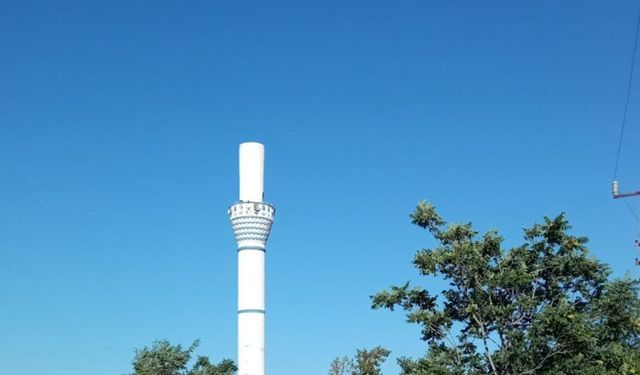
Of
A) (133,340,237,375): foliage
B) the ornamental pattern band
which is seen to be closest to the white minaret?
the ornamental pattern band

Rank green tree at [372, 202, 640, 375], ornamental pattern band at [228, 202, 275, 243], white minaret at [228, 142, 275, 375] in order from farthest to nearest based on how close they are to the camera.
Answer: ornamental pattern band at [228, 202, 275, 243] < white minaret at [228, 142, 275, 375] < green tree at [372, 202, 640, 375]

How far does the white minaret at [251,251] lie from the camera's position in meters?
59.0

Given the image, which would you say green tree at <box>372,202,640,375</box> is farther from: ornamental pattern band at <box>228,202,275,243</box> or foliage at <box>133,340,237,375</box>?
ornamental pattern band at <box>228,202,275,243</box>

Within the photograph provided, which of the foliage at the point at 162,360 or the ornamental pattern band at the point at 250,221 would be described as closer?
the foliage at the point at 162,360

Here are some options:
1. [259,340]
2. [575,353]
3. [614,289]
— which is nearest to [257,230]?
[259,340]

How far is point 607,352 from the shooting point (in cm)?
2555

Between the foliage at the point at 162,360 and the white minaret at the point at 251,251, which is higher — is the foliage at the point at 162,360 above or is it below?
below

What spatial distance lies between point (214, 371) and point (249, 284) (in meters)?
13.1

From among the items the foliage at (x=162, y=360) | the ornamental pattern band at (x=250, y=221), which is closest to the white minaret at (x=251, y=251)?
the ornamental pattern band at (x=250, y=221)

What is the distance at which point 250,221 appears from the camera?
201ft

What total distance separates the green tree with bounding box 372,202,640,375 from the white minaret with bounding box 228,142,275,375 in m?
32.3

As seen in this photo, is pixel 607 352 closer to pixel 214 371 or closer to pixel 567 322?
pixel 567 322

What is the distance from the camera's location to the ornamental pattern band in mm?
61188

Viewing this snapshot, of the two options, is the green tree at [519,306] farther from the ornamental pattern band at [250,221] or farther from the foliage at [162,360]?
the ornamental pattern band at [250,221]
